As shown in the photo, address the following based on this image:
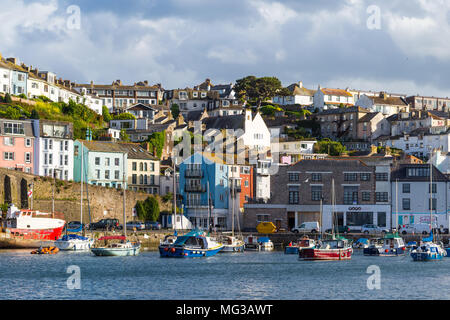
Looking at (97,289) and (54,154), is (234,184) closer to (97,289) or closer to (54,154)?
Result: (54,154)

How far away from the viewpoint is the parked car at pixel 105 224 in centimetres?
8509

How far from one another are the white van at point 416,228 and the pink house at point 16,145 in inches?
1700

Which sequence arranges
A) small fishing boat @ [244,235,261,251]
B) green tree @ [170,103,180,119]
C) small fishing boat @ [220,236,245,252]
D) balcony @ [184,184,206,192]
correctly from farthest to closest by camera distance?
green tree @ [170,103,180,119] < balcony @ [184,184,206,192] < small fishing boat @ [244,235,261,251] < small fishing boat @ [220,236,245,252]

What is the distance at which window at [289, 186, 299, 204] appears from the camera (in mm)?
93625

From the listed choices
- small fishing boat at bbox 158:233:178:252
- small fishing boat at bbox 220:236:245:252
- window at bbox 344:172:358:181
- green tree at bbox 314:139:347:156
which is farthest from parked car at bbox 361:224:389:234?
green tree at bbox 314:139:347:156

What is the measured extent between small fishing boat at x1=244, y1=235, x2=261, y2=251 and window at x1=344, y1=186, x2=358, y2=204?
46.0 feet

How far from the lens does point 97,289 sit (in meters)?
46.9

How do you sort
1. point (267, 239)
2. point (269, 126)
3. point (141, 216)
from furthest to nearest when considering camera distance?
point (269, 126), point (141, 216), point (267, 239)

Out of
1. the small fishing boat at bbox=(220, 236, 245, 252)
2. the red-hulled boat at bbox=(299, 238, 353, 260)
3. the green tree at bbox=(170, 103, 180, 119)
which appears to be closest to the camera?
the red-hulled boat at bbox=(299, 238, 353, 260)

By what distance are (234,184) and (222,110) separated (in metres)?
49.1

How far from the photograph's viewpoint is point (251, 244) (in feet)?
276

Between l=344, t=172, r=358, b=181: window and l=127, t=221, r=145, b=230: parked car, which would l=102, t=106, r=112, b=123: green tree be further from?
l=344, t=172, r=358, b=181: window

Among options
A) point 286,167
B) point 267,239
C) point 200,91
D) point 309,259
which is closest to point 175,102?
point 200,91

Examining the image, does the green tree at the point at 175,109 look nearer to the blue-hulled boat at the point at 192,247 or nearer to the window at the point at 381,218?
the window at the point at 381,218
